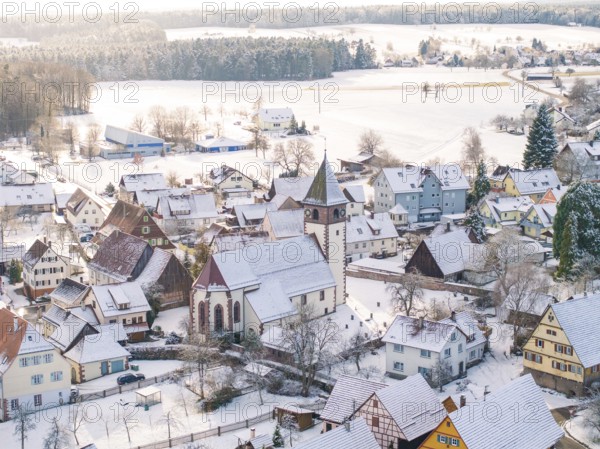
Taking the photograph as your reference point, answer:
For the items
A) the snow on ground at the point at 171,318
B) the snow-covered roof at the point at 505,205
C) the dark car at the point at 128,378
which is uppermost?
the snow-covered roof at the point at 505,205

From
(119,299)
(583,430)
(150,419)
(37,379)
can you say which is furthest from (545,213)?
(37,379)

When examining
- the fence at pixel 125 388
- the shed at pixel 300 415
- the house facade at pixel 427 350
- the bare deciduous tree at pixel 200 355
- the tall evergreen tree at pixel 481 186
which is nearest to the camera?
the shed at pixel 300 415

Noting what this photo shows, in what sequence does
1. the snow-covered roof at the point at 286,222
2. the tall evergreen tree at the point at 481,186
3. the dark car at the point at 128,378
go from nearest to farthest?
the dark car at the point at 128,378 → the snow-covered roof at the point at 286,222 → the tall evergreen tree at the point at 481,186

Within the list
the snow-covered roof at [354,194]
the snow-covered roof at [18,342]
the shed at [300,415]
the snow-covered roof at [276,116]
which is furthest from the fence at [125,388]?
the snow-covered roof at [276,116]

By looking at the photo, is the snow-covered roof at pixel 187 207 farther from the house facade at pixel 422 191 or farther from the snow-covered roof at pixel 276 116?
the snow-covered roof at pixel 276 116

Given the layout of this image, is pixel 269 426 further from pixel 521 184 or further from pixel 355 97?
pixel 355 97

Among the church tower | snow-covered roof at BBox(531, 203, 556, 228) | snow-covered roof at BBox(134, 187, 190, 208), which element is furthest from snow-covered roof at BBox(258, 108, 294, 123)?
the church tower

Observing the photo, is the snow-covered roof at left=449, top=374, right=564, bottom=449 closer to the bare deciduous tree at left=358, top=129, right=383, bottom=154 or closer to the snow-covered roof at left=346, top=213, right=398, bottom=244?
the snow-covered roof at left=346, top=213, right=398, bottom=244
